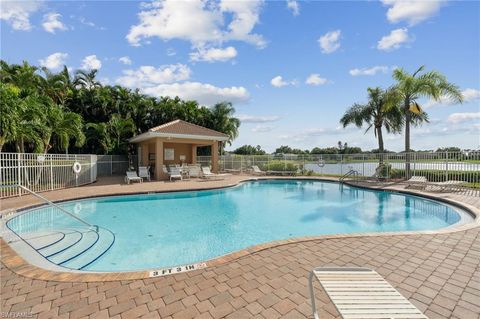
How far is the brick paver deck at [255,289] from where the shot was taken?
2.50 m

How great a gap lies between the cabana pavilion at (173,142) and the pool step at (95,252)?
31.8ft

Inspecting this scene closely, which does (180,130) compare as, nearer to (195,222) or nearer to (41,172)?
(41,172)

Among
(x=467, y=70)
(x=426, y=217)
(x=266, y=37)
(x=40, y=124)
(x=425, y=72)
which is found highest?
(x=266, y=37)

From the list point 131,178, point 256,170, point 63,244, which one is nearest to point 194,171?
point 131,178

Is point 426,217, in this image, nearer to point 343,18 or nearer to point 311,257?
point 311,257

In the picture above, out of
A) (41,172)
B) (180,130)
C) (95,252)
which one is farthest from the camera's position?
(180,130)

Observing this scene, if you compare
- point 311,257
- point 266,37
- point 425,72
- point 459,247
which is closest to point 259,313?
point 311,257

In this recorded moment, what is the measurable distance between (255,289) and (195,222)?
501 cm

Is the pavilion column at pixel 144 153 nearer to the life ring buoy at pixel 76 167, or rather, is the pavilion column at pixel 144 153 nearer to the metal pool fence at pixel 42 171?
the metal pool fence at pixel 42 171

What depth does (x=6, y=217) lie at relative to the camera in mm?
6801

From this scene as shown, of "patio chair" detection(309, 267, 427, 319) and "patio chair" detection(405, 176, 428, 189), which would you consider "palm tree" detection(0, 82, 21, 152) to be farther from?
"patio chair" detection(405, 176, 428, 189)

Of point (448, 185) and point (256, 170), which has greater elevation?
point (256, 170)

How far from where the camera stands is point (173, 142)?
18.3 meters

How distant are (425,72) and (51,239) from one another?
718 inches
